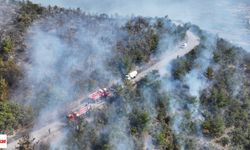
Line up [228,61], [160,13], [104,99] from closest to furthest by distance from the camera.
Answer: [104,99] < [228,61] < [160,13]

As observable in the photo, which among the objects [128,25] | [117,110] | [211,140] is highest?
[128,25]

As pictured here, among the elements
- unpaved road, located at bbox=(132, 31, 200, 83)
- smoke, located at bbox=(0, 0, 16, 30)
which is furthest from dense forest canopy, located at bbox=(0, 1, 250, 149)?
unpaved road, located at bbox=(132, 31, 200, 83)

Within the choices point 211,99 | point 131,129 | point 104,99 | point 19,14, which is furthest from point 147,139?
point 19,14

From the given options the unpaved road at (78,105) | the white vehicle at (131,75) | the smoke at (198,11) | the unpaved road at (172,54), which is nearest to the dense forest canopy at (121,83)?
the white vehicle at (131,75)

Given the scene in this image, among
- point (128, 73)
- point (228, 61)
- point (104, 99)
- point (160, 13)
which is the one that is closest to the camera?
point (104, 99)

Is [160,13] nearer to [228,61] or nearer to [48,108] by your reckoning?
[228,61]

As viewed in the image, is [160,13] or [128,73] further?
[160,13]

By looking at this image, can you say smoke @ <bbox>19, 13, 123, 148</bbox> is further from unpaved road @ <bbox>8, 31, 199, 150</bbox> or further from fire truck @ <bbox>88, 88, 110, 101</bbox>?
fire truck @ <bbox>88, 88, 110, 101</bbox>

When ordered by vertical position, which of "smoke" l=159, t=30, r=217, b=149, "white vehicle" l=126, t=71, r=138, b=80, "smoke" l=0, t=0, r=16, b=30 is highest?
"smoke" l=0, t=0, r=16, b=30
